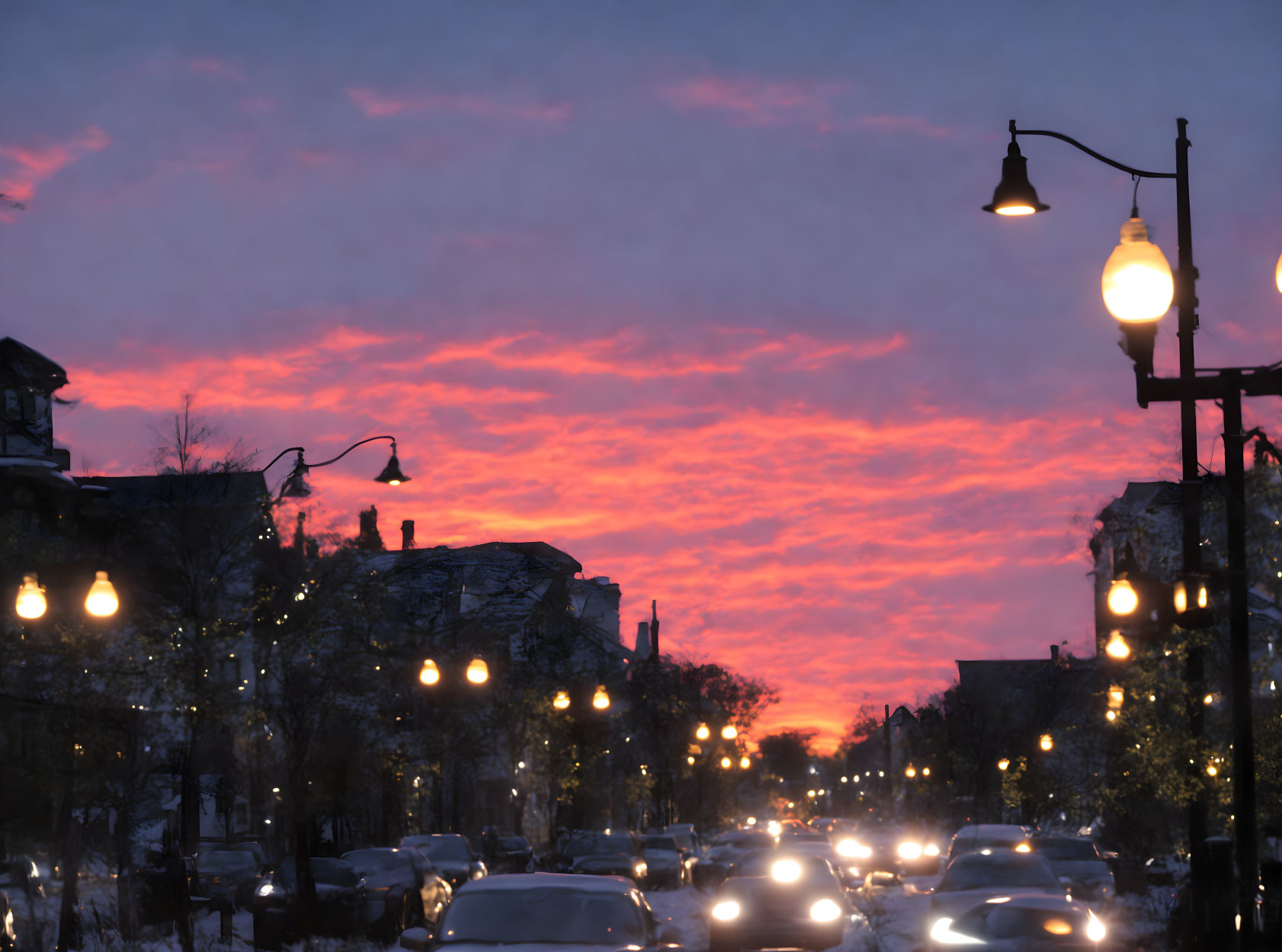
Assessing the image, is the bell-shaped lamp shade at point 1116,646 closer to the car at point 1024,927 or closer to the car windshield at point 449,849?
the car at point 1024,927

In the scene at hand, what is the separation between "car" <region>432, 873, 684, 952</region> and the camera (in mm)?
12141

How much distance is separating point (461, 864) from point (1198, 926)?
18.1 meters

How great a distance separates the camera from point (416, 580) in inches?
1818

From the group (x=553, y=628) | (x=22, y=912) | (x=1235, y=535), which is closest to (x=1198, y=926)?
(x=1235, y=535)

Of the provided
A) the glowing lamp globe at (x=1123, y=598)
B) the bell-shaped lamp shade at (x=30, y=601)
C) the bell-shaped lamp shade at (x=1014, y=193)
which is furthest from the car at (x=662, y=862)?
the bell-shaped lamp shade at (x=1014, y=193)

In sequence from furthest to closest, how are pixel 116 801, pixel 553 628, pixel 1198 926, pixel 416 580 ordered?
pixel 553 628 < pixel 416 580 < pixel 116 801 < pixel 1198 926

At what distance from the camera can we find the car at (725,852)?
44.0 metres

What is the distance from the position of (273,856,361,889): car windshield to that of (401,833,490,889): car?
6726 millimetres

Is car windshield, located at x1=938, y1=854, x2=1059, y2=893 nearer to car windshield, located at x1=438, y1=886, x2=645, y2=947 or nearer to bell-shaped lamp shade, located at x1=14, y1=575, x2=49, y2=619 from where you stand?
car windshield, located at x1=438, y1=886, x2=645, y2=947

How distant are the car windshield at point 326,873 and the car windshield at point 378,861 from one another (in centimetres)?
54

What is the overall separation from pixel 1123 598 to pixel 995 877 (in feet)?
28.2

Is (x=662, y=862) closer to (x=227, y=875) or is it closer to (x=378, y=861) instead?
(x=227, y=875)

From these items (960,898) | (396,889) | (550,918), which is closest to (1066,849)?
(960,898)

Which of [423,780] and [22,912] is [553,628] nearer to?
[423,780]
